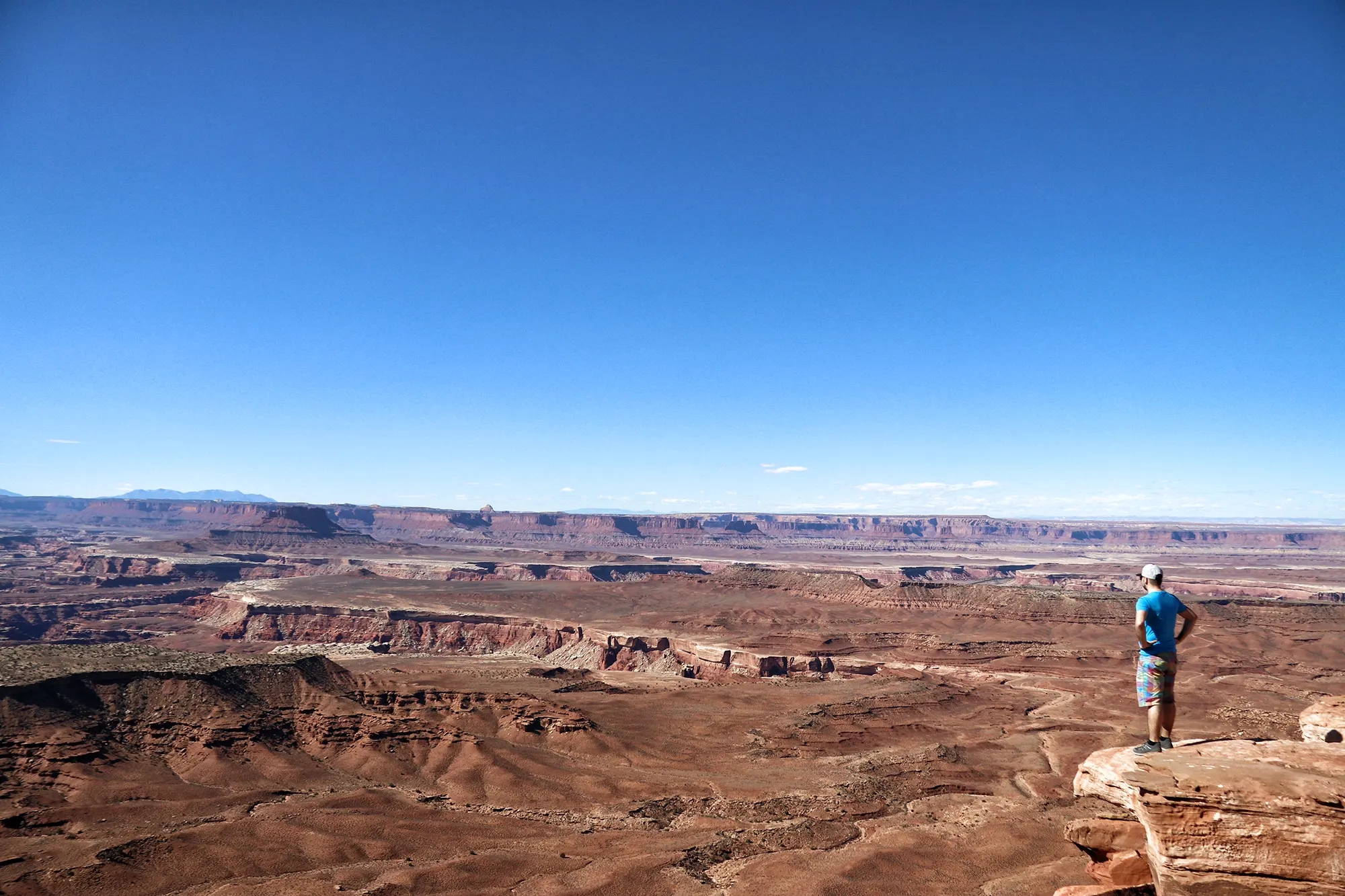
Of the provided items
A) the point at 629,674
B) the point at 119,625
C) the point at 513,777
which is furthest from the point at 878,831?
the point at 119,625

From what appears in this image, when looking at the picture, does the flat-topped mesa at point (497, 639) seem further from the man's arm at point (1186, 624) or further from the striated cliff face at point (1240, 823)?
the striated cliff face at point (1240, 823)

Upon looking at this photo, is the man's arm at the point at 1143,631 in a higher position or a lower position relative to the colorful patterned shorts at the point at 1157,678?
higher

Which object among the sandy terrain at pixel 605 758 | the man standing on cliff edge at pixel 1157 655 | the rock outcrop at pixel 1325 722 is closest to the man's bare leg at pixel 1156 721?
the man standing on cliff edge at pixel 1157 655

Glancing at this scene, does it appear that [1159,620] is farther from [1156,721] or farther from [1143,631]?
[1156,721]

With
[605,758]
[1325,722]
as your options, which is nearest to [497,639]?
[605,758]

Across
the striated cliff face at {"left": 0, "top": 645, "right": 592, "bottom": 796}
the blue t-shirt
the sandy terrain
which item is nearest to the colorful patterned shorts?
the blue t-shirt

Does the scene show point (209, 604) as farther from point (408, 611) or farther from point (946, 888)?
point (946, 888)
